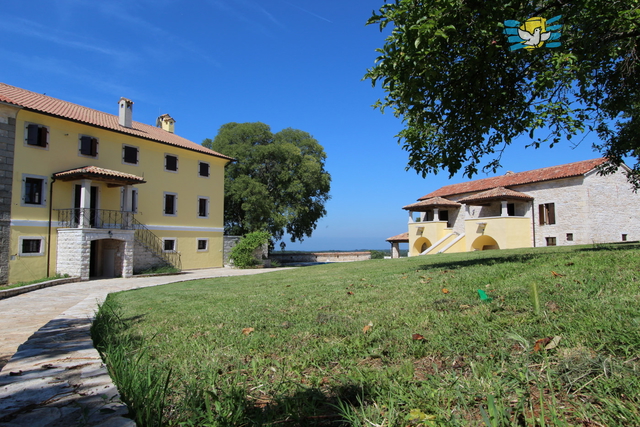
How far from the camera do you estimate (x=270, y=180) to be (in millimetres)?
32594

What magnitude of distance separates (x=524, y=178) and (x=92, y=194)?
29.3 metres

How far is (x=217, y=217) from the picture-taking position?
27234 mm

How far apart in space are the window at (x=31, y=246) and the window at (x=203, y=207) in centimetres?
971

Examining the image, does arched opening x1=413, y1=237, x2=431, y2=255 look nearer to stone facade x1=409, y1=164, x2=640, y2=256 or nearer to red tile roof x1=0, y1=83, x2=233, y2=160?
stone facade x1=409, y1=164, x2=640, y2=256

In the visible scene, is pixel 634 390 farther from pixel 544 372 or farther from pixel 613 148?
pixel 613 148

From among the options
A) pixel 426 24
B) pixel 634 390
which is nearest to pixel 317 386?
pixel 634 390

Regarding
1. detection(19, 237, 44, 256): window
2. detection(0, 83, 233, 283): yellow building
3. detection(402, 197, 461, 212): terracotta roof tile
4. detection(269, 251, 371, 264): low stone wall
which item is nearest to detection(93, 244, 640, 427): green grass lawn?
detection(0, 83, 233, 283): yellow building

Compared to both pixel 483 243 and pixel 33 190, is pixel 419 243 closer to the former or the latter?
pixel 483 243

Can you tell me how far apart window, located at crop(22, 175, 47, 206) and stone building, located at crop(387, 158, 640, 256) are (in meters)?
24.7

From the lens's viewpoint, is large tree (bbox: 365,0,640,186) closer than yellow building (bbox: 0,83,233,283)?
Yes

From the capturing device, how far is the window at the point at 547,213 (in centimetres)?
2622

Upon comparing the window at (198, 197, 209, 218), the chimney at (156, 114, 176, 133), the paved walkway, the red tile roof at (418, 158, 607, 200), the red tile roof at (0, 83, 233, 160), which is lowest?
the paved walkway

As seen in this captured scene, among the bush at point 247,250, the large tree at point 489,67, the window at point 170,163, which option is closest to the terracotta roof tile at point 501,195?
the bush at point 247,250

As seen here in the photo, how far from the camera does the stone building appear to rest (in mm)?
24672
